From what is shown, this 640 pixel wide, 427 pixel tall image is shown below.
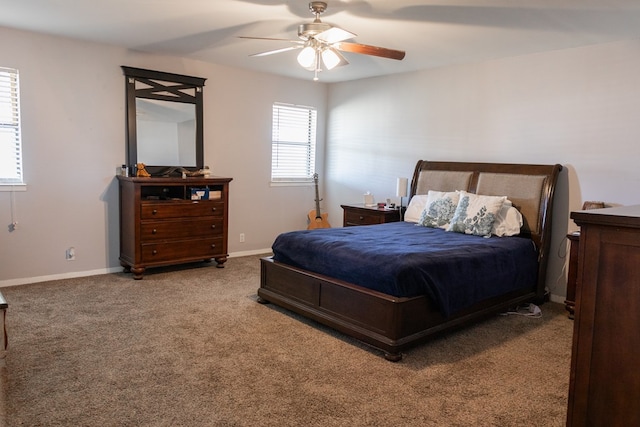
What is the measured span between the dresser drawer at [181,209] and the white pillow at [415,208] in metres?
2.09

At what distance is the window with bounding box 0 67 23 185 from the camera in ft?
14.7

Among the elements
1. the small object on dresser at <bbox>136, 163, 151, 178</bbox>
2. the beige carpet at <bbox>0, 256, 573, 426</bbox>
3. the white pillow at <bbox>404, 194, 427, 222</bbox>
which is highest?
the small object on dresser at <bbox>136, 163, 151, 178</bbox>

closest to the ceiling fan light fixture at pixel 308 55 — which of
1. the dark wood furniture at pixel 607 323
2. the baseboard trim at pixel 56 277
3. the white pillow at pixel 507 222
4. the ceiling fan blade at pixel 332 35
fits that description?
the ceiling fan blade at pixel 332 35

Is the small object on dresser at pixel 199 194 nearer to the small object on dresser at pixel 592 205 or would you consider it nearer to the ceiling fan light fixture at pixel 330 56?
the ceiling fan light fixture at pixel 330 56

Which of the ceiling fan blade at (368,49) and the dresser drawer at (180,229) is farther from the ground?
the ceiling fan blade at (368,49)

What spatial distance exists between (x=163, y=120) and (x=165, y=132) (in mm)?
135

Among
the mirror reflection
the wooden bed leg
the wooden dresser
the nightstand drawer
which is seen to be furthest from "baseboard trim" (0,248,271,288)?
the wooden bed leg

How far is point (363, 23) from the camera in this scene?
12.7ft

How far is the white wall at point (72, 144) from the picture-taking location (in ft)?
15.0

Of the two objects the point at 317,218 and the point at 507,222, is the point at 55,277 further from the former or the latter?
the point at 507,222

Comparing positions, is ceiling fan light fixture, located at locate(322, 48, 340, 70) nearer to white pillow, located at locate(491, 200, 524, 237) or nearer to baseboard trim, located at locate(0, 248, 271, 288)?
white pillow, located at locate(491, 200, 524, 237)

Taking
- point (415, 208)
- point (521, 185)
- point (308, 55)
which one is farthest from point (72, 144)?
point (521, 185)

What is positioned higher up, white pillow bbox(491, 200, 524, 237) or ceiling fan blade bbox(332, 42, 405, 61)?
ceiling fan blade bbox(332, 42, 405, 61)

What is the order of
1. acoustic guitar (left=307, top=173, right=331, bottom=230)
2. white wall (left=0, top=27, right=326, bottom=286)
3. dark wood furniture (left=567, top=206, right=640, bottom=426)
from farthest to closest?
acoustic guitar (left=307, top=173, right=331, bottom=230) < white wall (left=0, top=27, right=326, bottom=286) < dark wood furniture (left=567, top=206, right=640, bottom=426)
